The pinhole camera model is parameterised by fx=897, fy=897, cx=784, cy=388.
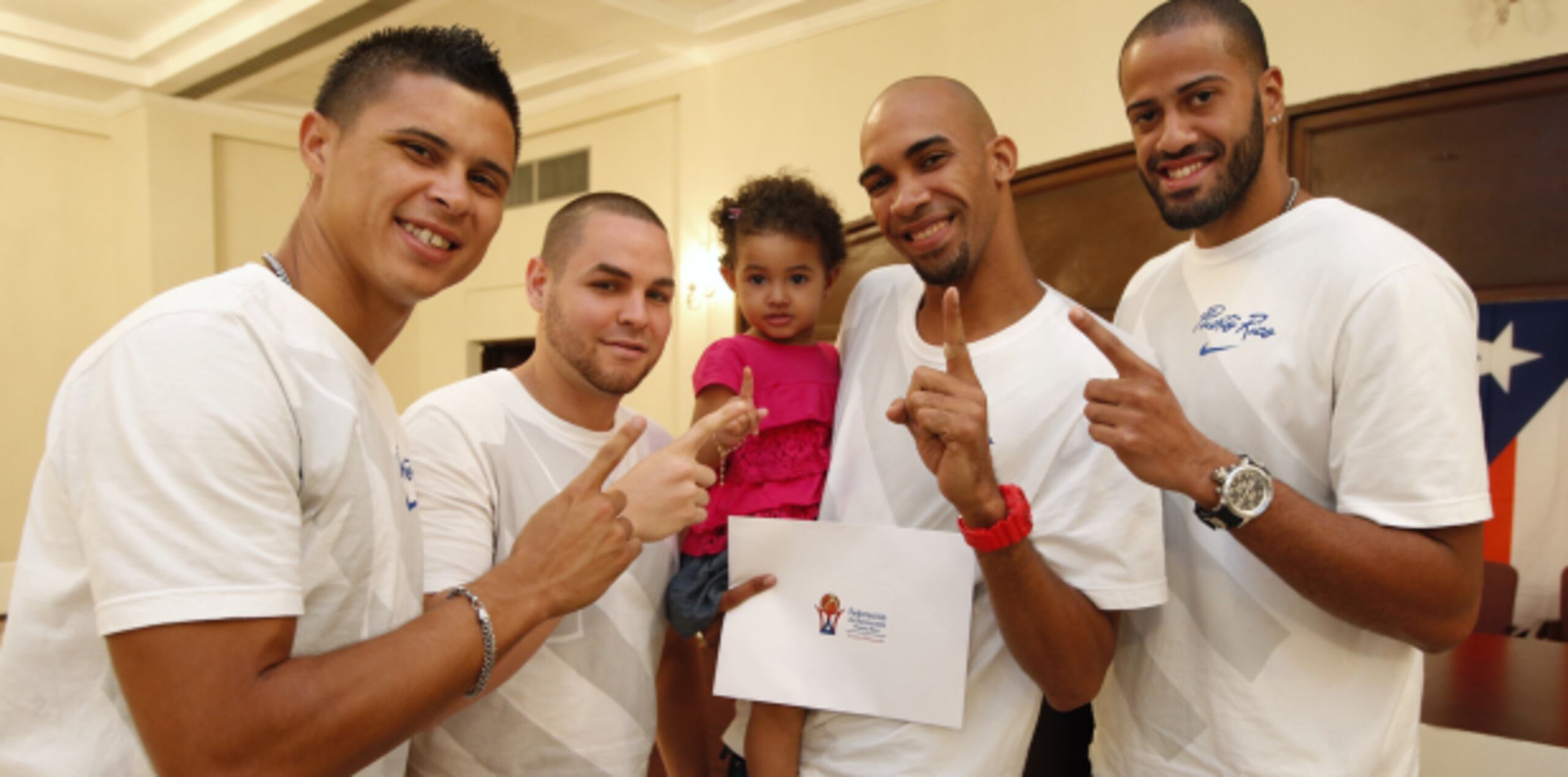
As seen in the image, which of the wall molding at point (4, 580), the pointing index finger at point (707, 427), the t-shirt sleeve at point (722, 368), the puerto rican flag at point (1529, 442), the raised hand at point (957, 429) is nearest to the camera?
the raised hand at point (957, 429)

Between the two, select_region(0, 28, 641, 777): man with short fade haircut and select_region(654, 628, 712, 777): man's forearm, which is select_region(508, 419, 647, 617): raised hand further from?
select_region(654, 628, 712, 777): man's forearm

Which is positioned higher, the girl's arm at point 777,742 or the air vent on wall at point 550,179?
the air vent on wall at point 550,179

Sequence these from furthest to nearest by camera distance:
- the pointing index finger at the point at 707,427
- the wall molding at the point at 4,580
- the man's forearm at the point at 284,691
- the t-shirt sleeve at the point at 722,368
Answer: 1. the wall molding at the point at 4,580
2. the t-shirt sleeve at the point at 722,368
3. the pointing index finger at the point at 707,427
4. the man's forearm at the point at 284,691

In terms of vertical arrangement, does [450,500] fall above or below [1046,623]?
above

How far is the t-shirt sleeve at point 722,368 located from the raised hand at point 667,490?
58 centimetres

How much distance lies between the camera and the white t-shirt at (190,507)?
92 cm

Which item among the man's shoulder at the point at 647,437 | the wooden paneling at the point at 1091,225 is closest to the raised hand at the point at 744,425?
the man's shoulder at the point at 647,437

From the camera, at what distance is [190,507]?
924 millimetres

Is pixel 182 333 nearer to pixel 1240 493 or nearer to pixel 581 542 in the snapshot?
pixel 581 542

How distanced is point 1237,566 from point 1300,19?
434 cm

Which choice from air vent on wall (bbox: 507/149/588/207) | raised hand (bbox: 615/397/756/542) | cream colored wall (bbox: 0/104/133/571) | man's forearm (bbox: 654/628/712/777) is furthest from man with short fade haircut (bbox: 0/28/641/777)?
cream colored wall (bbox: 0/104/133/571)

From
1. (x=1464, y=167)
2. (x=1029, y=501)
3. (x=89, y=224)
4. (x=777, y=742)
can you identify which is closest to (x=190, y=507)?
(x=777, y=742)

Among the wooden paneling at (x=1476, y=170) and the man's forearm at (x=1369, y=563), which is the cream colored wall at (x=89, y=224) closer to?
the wooden paneling at (x=1476, y=170)

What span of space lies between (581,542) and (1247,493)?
3.19ft
